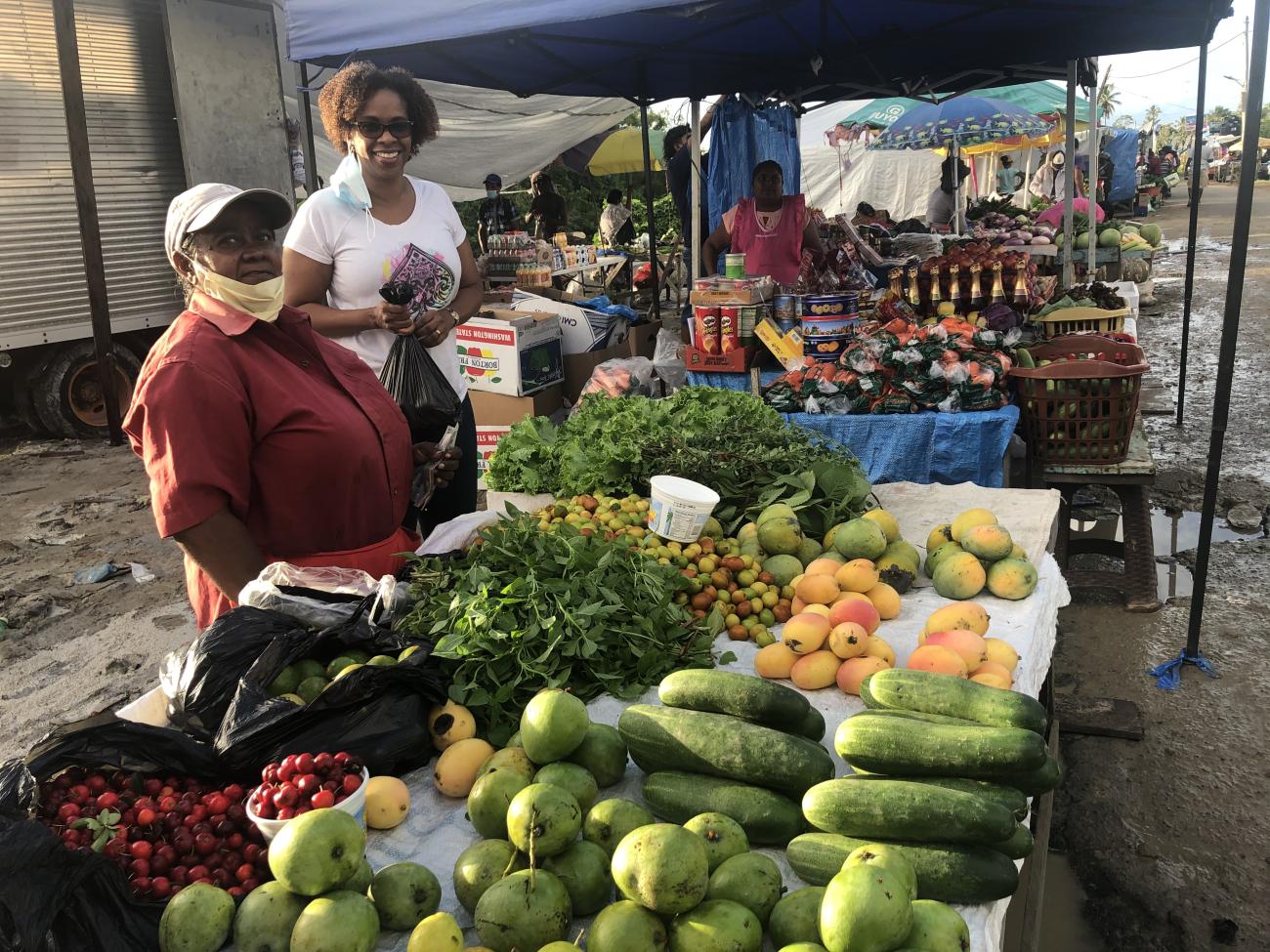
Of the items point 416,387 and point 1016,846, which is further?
point 416,387

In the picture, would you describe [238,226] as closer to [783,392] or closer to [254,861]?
[254,861]

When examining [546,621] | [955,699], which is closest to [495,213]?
[546,621]

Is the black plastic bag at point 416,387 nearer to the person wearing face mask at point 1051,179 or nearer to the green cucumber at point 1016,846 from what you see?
the green cucumber at point 1016,846

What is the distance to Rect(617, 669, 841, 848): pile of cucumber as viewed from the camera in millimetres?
1637

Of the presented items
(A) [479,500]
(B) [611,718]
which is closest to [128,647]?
(A) [479,500]

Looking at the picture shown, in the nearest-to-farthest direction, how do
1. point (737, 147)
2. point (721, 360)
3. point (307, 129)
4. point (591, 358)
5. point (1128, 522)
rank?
1. point (1128, 522)
2. point (721, 360)
3. point (307, 129)
4. point (591, 358)
5. point (737, 147)

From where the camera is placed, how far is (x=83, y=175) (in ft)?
19.2

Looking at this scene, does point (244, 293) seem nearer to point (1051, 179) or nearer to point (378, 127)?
point (378, 127)

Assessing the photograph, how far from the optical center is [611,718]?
2.10m

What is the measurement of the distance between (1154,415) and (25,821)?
28.9 feet

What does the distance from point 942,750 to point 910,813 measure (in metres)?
0.15

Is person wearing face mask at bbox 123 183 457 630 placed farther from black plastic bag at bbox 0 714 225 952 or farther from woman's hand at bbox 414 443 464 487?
black plastic bag at bbox 0 714 225 952

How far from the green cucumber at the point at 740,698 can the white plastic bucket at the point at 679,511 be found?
0.89 meters

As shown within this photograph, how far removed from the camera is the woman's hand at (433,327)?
3.52 m
